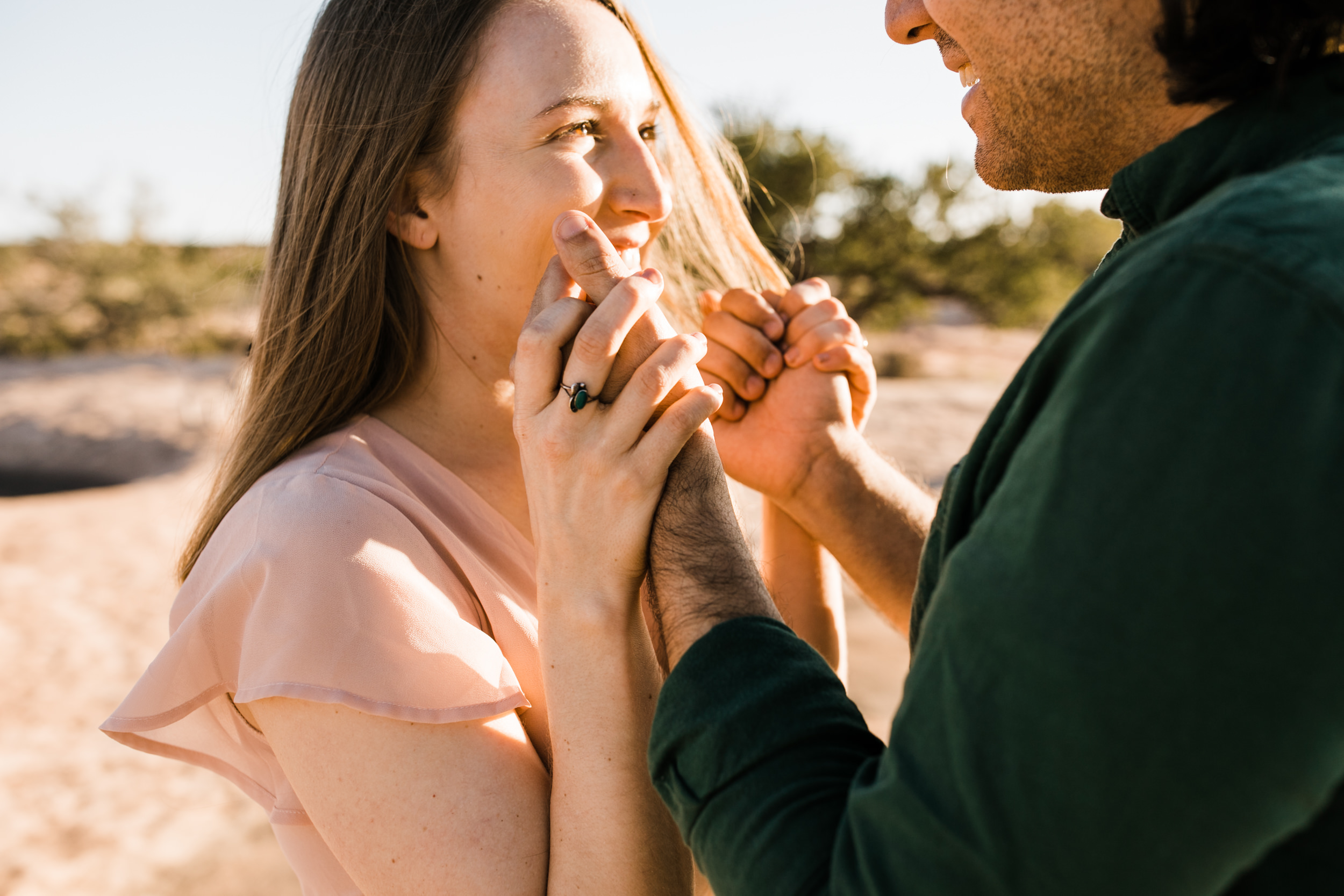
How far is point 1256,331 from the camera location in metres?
0.67

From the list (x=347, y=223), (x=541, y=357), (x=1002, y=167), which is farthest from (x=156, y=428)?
(x=1002, y=167)

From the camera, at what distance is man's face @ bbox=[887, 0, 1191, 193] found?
112 centimetres

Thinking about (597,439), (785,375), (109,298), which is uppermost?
(597,439)

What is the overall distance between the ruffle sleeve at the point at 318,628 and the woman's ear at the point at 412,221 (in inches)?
24.2

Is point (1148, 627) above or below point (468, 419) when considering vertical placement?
above

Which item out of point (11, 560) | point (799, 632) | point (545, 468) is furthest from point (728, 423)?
point (11, 560)

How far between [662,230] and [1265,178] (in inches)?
72.0

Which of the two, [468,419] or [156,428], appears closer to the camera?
[468,419]

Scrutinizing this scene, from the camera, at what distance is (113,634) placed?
6973 mm

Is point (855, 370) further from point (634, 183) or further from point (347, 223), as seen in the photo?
point (347, 223)

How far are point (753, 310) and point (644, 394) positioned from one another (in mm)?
851

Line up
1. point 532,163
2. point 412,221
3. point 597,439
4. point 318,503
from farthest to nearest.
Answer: point 412,221
point 532,163
point 318,503
point 597,439

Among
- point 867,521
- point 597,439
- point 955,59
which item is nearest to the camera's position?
point 597,439

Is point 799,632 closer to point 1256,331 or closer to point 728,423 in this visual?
point 728,423
